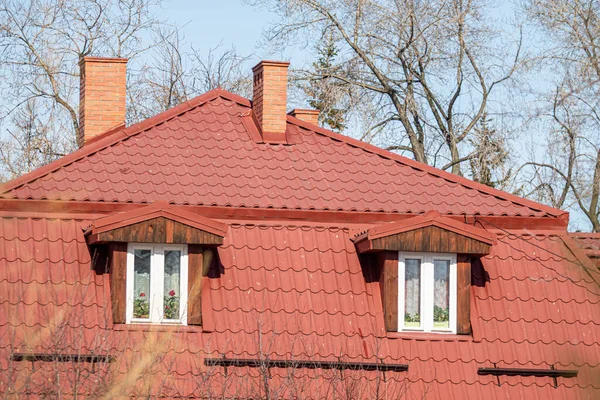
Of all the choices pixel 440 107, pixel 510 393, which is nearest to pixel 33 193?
pixel 510 393

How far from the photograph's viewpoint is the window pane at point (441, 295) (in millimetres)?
15094

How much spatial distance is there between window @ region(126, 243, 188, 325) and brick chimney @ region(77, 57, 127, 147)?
12.8 ft

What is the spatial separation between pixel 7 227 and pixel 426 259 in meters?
5.31

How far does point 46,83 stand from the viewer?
30.2 m

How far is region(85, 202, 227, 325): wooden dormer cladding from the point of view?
46.9 ft

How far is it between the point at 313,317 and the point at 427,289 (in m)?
1.53

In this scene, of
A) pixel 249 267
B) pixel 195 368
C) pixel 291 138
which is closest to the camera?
pixel 195 368

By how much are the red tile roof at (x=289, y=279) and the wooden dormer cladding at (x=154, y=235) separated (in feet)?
0.66

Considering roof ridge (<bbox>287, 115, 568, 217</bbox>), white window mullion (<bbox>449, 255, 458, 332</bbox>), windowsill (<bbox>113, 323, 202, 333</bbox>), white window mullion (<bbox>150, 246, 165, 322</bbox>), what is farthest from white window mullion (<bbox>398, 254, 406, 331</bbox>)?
white window mullion (<bbox>150, 246, 165, 322</bbox>)

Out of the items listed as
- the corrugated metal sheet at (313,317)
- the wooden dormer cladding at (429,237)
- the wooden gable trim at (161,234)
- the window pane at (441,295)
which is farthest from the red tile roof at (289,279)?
the wooden dormer cladding at (429,237)

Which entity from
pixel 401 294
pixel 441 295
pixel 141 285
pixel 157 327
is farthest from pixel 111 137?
pixel 441 295

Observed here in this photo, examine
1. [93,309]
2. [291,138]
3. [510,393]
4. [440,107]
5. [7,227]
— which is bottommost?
[510,393]

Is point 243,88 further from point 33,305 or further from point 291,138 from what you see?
point 33,305

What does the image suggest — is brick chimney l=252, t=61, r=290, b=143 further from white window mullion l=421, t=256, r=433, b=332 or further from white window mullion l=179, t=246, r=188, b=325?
white window mullion l=421, t=256, r=433, b=332
